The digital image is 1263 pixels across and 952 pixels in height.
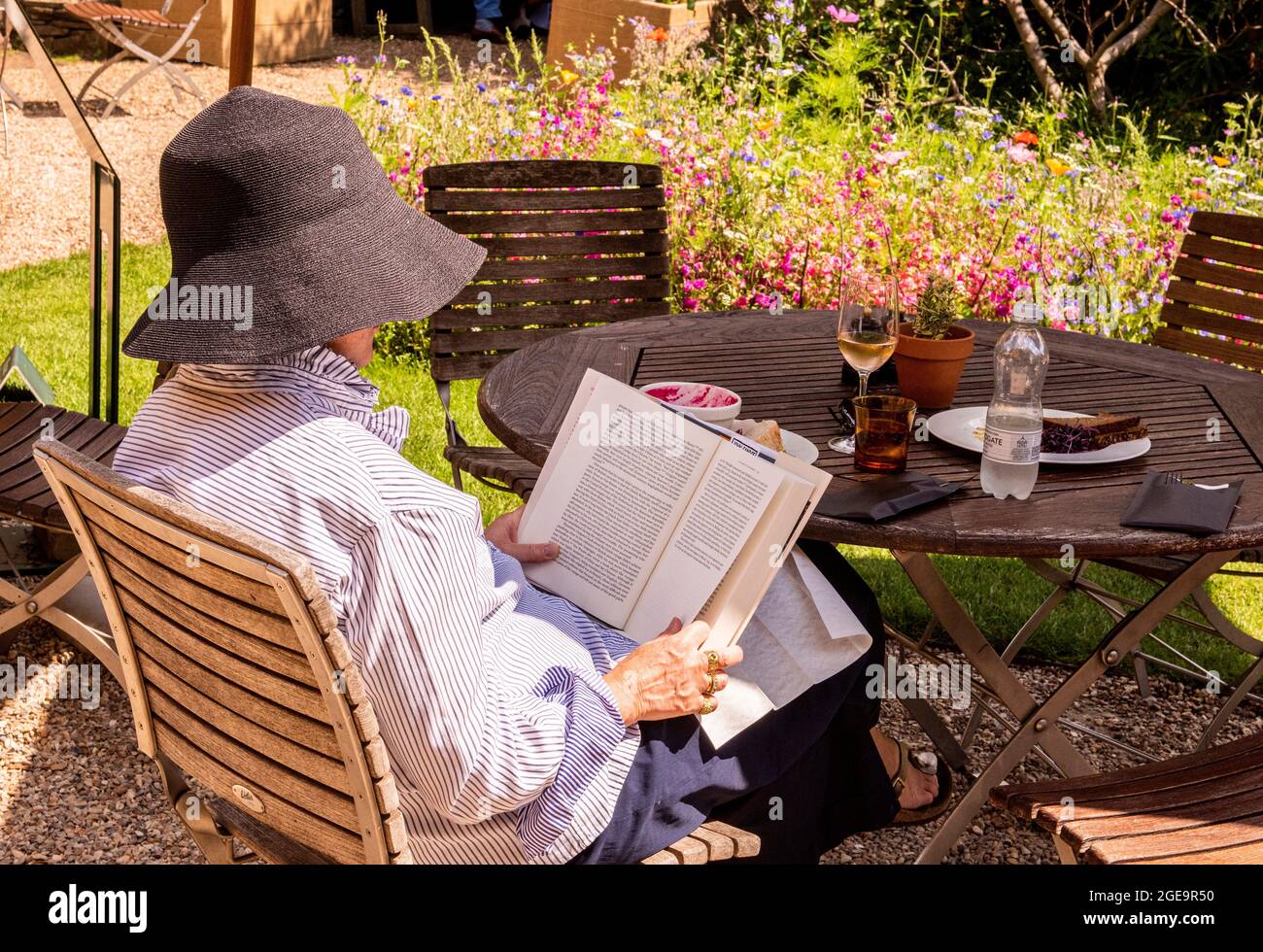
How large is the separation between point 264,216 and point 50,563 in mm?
2614

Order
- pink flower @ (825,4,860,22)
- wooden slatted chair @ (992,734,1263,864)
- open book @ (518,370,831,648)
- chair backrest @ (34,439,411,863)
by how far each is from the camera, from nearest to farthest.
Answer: chair backrest @ (34,439,411,863), wooden slatted chair @ (992,734,1263,864), open book @ (518,370,831,648), pink flower @ (825,4,860,22)

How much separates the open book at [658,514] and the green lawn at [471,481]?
6.22 feet

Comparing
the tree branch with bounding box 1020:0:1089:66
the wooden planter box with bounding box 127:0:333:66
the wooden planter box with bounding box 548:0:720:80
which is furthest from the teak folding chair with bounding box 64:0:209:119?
the tree branch with bounding box 1020:0:1089:66

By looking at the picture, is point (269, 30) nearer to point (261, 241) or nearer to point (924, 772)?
point (924, 772)

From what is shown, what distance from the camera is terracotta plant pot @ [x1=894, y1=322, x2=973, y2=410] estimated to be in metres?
2.66

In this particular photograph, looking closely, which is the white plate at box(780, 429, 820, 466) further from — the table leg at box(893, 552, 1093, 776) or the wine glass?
the table leg at box(893, 552, 1093, 776)

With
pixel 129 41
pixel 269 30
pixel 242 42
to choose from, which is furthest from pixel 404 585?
pixel 269 30

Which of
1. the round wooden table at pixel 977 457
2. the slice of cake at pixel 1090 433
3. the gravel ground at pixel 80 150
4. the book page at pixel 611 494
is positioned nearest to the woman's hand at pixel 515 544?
the book page at pixel 611 494

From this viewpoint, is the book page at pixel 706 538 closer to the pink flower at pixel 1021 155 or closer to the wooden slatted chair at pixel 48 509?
the wooden slatted chair at pixel 48 509

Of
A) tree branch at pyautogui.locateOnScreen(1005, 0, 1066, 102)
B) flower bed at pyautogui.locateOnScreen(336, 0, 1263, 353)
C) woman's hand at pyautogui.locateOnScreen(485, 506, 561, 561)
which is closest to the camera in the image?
woman's hand at pyautogui.locateOnScreen(485, 506, 561, 561)

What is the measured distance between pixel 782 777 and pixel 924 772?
2.24ft

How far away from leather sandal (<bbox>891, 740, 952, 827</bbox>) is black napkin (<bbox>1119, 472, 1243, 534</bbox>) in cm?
75

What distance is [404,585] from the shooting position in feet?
5.43
